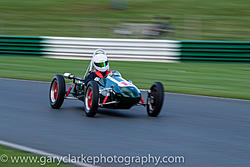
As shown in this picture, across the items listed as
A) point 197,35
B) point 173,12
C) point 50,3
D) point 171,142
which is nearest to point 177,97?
point 171,142

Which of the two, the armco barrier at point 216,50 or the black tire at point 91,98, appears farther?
the armco barrier at point 216,50

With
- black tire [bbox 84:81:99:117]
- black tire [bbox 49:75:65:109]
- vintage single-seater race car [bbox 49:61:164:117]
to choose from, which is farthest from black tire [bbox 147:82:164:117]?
black tire [bbox 49:75:65:109]

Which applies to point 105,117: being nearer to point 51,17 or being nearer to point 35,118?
point 35,118

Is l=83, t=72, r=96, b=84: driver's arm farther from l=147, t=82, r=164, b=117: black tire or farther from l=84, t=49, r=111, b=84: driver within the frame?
l=147, t=82, r=164, b=117: black tire

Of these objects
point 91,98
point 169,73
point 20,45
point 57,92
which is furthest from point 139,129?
point 20,45

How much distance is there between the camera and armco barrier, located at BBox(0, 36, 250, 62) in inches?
702

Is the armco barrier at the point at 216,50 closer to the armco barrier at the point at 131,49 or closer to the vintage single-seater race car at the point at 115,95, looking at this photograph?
the armco barrier at the point at 131,49

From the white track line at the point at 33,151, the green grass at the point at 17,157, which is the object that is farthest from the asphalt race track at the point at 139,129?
the green grass at the point at 17,157

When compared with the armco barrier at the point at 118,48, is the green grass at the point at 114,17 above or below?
above

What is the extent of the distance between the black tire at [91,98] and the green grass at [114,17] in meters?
12.9

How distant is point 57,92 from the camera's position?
31.7 feet

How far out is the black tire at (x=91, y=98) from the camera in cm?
857

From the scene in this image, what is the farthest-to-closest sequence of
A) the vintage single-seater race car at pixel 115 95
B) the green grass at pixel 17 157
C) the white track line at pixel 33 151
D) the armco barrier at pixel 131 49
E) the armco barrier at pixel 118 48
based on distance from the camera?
the armco barrier at pixel 118 48 < the armco barrier at pixel 131 49 < the vintage single-seater race car at pixel 115 95 < the white track line at pixel 33 151 < the green grass at pixel 17 157

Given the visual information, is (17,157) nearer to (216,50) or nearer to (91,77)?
(91,77)
